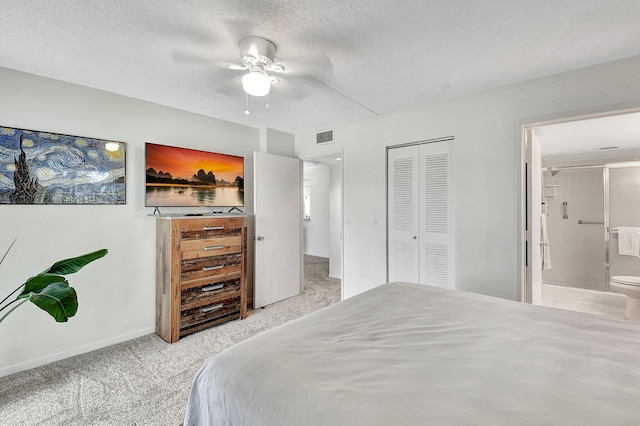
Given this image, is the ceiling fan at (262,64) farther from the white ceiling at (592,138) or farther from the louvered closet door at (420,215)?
the white ceiling at (592,138)

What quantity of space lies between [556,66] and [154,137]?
3744 mm

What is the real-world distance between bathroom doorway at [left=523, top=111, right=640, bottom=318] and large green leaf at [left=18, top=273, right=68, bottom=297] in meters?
4.60

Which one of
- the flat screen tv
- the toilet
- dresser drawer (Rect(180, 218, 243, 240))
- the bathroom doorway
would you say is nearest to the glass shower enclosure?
the bathroom doorway

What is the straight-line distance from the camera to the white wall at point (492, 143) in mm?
2254

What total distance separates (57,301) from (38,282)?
0.83 ft

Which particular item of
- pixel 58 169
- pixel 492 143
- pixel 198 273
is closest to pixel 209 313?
pixel 198 273

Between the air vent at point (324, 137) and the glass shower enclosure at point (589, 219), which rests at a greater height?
the air vent at point (324, 137)

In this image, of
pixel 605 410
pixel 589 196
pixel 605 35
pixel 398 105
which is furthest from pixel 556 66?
pixel 589 196

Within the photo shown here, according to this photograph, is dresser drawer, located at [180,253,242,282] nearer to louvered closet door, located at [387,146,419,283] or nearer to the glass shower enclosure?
louvered closet door, located at [387,146,419,283]

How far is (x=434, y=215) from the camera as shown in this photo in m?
3.11

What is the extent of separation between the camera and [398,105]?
3.16m

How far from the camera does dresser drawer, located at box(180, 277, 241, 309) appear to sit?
2.87 metres

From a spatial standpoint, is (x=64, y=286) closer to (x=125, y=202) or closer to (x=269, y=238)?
(x=125, y=202)

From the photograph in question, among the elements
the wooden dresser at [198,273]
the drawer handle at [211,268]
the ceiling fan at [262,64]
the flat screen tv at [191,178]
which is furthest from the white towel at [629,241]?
the drawer handle at [211,268]
